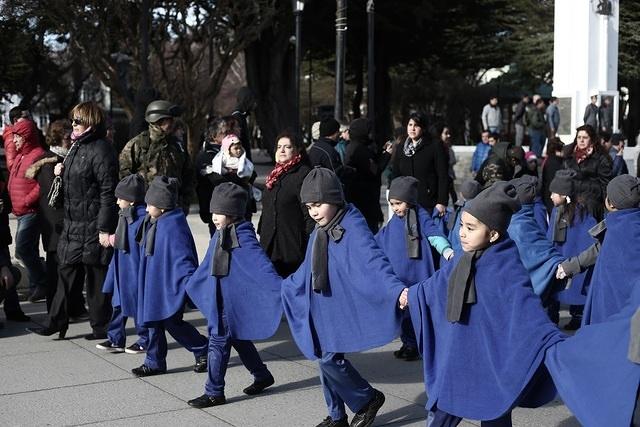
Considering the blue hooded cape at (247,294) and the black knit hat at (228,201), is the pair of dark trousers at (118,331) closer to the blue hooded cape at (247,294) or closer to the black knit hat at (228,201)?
the blue hooded cape at (247,294)

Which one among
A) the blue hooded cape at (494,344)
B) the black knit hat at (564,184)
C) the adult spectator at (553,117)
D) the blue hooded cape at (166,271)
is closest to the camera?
the blue hooded cape at (494,344)

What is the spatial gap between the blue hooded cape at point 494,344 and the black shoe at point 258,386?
7.30 feet

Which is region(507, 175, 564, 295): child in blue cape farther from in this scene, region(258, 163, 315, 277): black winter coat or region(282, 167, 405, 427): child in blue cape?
region(282, 167, 405, 427): child in blue cape

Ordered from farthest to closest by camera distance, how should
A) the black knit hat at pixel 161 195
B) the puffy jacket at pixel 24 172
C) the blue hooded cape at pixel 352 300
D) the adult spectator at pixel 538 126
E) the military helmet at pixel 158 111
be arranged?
the adult spectator at pixel 538 126 → the puffy jacket at pixel 24 172 → the military helmet at pixel 158 111 → the black knit hat at pixel 161 195 → the blue hooded cape at pixel 352 300

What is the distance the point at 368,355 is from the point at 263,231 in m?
1.38

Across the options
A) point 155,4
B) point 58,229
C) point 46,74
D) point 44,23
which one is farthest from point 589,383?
point 46,74

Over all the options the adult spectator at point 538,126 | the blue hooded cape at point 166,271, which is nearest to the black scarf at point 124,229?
the blue hooded cape at point 166,271

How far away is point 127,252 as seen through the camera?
8094 millimetres

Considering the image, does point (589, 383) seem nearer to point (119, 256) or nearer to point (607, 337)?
point (607, 337)

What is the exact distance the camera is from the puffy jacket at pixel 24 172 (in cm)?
998

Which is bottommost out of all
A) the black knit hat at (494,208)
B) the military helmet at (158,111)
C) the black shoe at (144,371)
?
the black shoe at (144,371)

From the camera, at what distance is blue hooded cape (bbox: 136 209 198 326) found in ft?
24.5

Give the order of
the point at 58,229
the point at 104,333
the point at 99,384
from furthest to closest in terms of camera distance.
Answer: the point at 58,229 → the point at 104,333 → the point at 99,384

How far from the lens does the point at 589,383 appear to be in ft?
14.7
